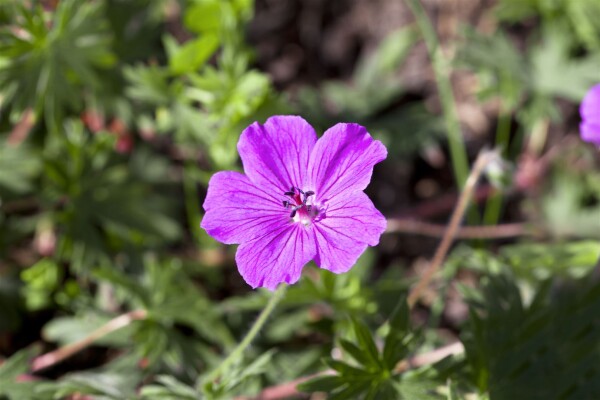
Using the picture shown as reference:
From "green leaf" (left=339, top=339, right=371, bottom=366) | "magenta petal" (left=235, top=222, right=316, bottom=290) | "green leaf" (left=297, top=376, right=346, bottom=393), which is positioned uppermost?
"magenta petal" (left=235, top=222, right=316, bottom=290)

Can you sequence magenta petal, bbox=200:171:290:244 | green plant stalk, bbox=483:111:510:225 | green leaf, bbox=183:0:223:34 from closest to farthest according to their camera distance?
magenta petal, bbox=200:171:290:244
green leaf, bbox=183:0:223:34
green plant stalk, bbox=483:111:510:225

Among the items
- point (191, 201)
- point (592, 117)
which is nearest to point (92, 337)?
point (191, 201)

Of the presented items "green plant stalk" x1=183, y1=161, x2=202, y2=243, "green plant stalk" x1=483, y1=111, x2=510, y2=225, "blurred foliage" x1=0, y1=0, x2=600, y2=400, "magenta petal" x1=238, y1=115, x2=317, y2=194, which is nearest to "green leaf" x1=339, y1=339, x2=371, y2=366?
"blurred foliage" x1=0, y1=0, x2=600, y2=400

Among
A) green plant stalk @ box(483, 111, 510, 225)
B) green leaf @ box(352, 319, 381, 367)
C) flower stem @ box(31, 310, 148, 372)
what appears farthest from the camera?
green plant stalk @ box(483, 111, 510, 225)

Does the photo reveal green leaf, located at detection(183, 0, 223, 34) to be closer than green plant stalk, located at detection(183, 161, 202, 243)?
Yes

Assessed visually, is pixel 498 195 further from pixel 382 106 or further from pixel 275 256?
pixel 275 256

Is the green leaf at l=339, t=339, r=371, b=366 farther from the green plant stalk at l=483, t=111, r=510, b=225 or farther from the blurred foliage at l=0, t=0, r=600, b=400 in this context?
the green plant stalk at l=483, t=111, r=510, b=225

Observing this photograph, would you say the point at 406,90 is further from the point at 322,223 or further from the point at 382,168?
the point at 322,223
